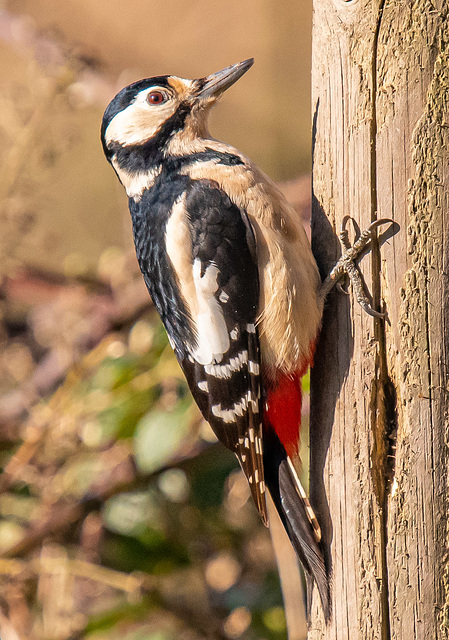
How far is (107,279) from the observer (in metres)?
4.00

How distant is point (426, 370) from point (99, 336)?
2.49 m

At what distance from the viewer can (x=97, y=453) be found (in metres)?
3.68

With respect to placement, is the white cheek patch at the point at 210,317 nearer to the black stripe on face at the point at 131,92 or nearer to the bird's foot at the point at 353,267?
the bird's foot at the point at 353,267

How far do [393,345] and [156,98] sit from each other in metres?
1.35

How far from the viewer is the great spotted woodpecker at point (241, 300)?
Result: 2.03 meters

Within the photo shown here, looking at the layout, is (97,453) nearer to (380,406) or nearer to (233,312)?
(233,312)

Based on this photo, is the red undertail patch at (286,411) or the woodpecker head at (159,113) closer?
the red undertail patch at (286,411)

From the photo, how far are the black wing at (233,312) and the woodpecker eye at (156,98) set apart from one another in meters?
0.51

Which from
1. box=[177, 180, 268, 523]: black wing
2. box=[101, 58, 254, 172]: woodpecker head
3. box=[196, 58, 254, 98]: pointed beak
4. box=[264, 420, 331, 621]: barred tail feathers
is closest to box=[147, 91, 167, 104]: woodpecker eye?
box=[101, 58, 254, 172]: woodpecker head

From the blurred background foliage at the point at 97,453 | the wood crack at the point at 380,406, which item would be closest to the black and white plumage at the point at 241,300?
the wood crack at the point at 380,406

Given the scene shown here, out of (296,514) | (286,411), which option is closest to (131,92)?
(286,411)

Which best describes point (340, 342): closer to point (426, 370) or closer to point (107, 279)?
point (426, 370)

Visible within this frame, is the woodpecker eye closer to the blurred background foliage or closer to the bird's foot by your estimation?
the bird's foot

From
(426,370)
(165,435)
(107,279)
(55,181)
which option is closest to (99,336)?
(107,279)
